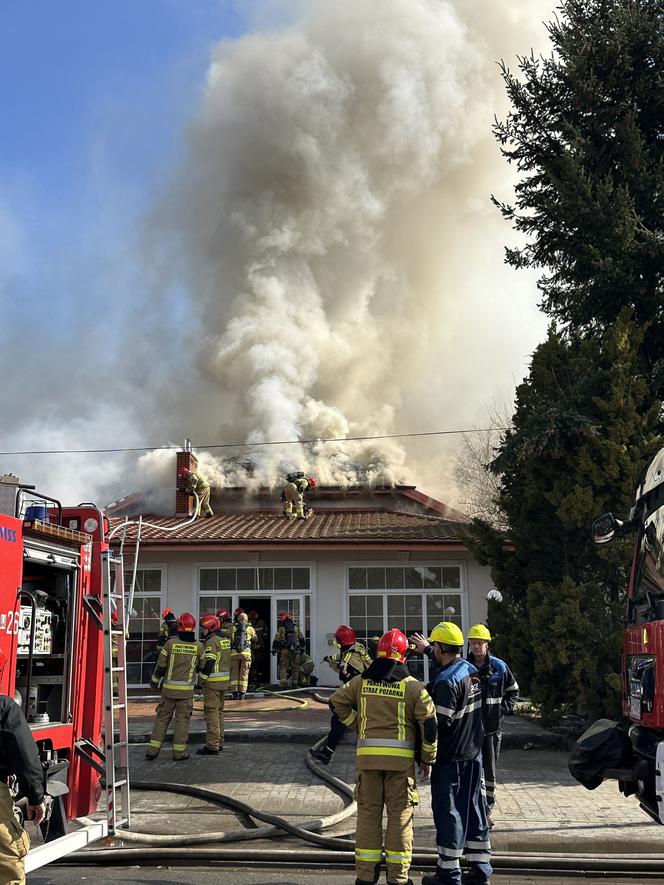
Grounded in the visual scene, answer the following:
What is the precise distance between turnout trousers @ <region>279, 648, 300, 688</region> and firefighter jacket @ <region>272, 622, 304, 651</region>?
10cm

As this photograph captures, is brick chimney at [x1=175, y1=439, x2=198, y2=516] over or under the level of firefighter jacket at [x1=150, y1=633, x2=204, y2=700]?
over

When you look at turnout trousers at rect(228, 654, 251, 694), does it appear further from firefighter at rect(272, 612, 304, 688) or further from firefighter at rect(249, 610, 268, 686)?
firefighter at rect(249, 610, 268, 686)

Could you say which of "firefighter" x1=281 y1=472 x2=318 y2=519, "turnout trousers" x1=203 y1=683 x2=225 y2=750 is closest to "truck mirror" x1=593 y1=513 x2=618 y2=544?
"turnout trousers" x1=203 y1=683 x2=225 y2=750

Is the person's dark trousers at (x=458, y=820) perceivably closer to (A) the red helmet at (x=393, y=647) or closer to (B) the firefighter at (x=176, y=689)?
(A) the red helmet at (x=393, y=647)

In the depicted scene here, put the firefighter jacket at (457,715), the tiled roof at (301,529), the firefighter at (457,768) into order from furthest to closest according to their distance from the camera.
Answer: the tiled roof at (301,529) < the firefighter jacket at (457,715) < the firefighter at (457,768)

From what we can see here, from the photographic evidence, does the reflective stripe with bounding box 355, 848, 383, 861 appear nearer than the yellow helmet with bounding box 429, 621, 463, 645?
Yes

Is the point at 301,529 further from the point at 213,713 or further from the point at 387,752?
the point at 387,752

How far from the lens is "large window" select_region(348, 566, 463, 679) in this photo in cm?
1579

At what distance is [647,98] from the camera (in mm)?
Result: 12289

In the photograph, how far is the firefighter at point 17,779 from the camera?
3709 millimetres

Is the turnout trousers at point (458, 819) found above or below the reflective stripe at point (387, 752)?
below

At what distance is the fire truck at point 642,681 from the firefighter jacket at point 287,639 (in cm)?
1007

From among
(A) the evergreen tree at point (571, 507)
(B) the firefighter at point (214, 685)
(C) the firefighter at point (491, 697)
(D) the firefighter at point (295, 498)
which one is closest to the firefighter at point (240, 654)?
(B) the firefighter at point (214, 685)

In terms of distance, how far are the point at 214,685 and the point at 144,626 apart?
292 inches
